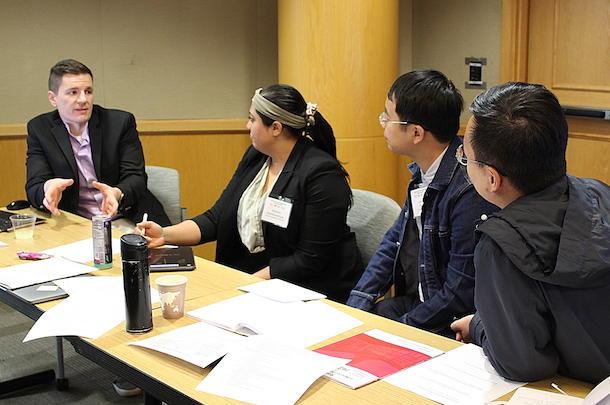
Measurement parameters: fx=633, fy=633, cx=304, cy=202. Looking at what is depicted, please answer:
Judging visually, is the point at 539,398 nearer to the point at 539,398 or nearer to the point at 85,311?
the point at 539,398

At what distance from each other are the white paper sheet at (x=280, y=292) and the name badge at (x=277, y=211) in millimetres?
586

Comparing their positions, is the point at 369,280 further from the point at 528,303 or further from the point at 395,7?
the point at 395,7

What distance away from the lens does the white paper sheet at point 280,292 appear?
1922mm

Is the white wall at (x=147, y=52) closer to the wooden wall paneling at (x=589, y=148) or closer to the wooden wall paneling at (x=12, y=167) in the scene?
the wooden wall paneling at (x=12, y=167)

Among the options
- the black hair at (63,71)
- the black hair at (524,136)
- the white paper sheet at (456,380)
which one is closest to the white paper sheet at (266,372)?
the white paper sheet at (456,380)

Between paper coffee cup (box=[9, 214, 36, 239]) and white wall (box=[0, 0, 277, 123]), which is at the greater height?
white wall (box=[0, 0, 277, 123])

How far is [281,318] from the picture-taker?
5.74 ft

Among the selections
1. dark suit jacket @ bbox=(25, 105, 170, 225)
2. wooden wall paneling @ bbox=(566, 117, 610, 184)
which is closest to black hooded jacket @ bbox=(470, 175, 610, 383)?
dark suit jacket @ bbox=(25, 105, 170, 225)

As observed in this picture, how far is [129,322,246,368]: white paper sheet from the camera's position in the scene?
148cm

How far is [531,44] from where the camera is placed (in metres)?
4.13

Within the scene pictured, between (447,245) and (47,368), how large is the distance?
2.14m

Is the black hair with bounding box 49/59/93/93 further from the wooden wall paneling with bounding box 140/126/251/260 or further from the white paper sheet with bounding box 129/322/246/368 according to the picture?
the white paper sheet with bounding box 129/322/246/368

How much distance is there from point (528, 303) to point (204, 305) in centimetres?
96

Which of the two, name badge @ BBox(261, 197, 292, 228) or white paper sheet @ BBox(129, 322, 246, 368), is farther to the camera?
name badge @ BBox(261, 197, 292, 228)
